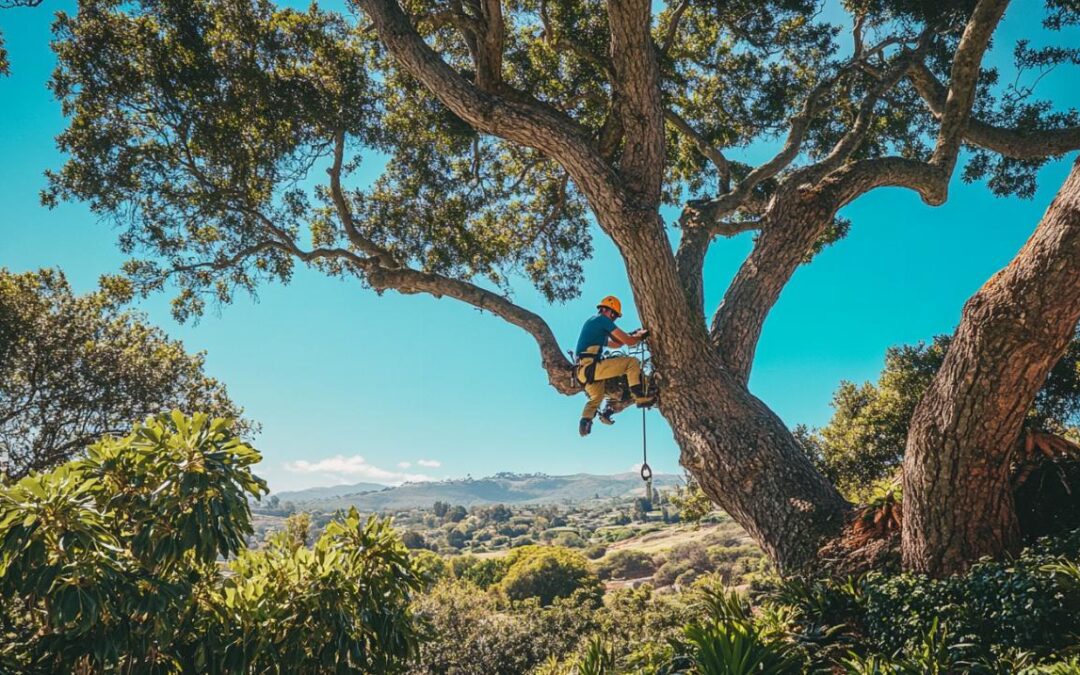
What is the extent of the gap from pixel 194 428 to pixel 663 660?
374 cm

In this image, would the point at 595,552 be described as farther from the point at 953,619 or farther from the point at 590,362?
the point at 953,619

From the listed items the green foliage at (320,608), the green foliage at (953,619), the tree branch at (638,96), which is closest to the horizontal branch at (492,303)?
the tree branch at (638,96)

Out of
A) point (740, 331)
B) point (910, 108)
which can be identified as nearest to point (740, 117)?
point (910, 108)

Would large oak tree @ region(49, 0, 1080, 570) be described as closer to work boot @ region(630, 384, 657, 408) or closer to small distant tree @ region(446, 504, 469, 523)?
work boot @ region(630, 384, 657, 408)

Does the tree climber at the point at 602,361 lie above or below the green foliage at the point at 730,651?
above

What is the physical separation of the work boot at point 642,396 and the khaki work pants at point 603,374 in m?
0.04

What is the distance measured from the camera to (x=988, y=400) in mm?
3621

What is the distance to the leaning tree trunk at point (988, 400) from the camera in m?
3.35

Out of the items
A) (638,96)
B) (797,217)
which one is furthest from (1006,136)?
(638,96)

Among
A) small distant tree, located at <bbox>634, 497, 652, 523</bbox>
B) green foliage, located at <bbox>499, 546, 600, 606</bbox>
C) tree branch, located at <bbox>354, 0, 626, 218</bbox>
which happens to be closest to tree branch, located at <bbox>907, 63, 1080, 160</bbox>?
tree branch, located at <bbox>354, 0, 626, 218</bbox>

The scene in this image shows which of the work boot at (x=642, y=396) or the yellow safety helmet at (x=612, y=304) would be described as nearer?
the work boot at (x=642, y=396)

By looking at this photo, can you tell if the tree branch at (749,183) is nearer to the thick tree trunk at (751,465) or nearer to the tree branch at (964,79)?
the tree branch at (964,79)

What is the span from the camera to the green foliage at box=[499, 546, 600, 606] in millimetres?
23422

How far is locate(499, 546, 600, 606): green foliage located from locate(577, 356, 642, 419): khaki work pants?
58.9ft
